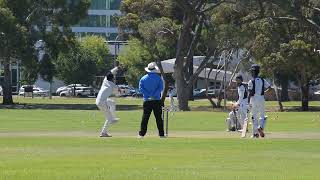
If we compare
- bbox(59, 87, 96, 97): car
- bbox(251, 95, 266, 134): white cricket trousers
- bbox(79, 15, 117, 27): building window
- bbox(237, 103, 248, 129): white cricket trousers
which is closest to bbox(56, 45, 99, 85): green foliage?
bbox(59, 87, 96, 97): car

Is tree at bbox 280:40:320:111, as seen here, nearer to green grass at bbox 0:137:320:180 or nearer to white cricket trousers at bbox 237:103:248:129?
white cricket trousers at bbox 237:103:248:129

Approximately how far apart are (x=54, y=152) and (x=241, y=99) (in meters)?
10.6

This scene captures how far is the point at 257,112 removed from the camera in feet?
82.1

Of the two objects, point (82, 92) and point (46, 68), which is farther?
point (82, 92)

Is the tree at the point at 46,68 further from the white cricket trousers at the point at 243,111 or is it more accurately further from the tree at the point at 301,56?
the white cricket trousers at the point at 243,111

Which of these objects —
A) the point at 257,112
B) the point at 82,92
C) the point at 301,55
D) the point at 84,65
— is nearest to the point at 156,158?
the point at 257,112

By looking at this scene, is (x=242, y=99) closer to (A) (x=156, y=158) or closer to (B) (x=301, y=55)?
(A) (x=156, y=158)

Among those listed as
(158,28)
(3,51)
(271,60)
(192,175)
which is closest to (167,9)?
(158,28)

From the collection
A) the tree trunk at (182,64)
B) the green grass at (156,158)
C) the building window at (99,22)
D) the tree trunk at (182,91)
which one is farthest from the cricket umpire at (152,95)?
the building window at (99,22)

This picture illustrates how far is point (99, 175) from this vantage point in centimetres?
1425

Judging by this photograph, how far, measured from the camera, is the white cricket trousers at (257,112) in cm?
2486

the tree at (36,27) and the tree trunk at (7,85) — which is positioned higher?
the tree at (36,27)

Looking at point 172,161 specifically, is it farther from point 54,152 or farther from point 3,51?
point 3,51

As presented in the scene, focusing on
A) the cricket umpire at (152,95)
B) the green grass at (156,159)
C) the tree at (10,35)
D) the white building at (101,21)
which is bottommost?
the green grass at (156,159)
